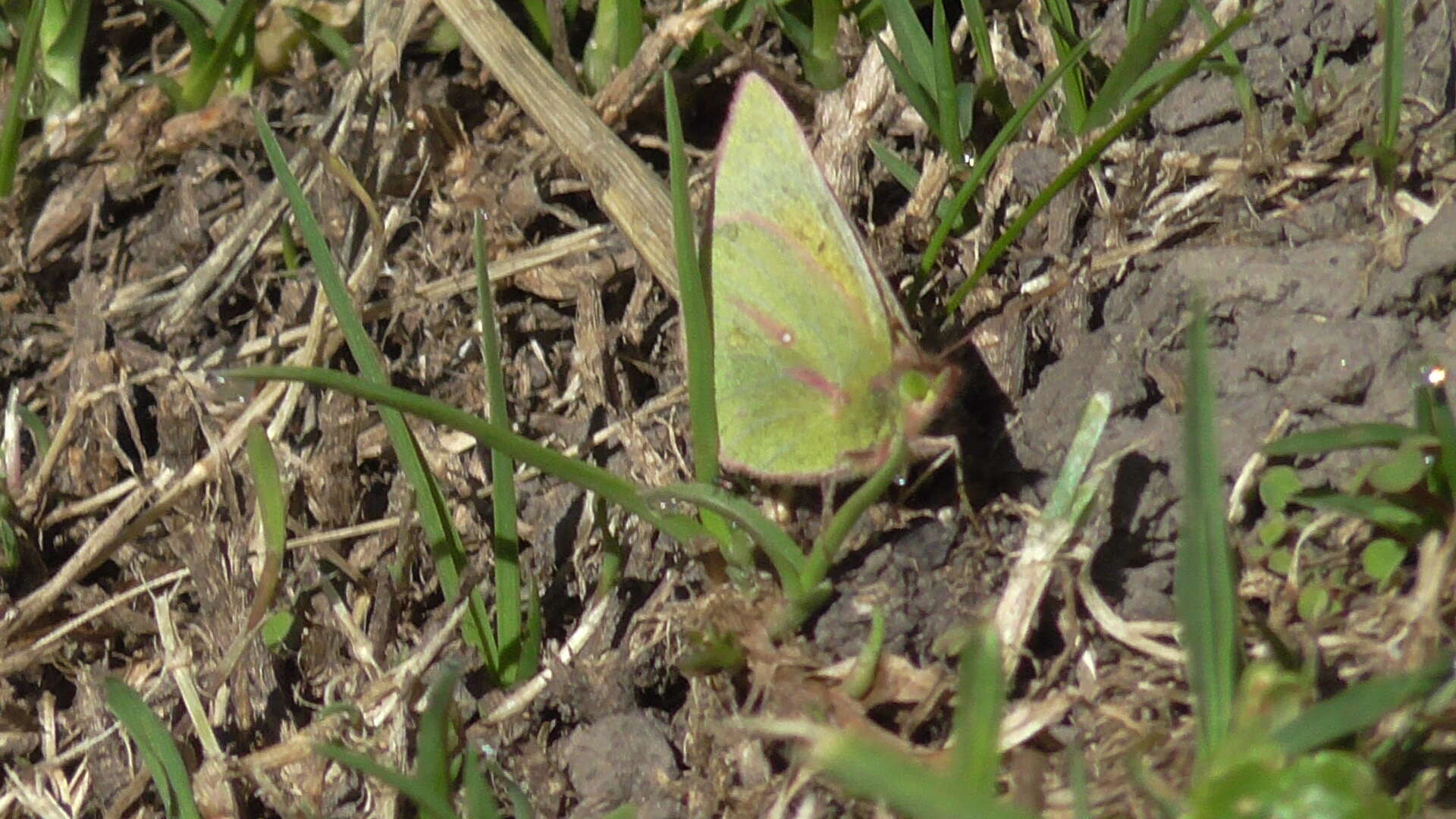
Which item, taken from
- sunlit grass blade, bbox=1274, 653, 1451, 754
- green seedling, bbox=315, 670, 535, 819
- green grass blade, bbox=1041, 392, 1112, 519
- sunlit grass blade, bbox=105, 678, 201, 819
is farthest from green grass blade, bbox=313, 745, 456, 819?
sunlit grass blade, bbox=1274, 653, 1451, 754

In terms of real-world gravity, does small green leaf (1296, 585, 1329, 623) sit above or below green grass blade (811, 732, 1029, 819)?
below

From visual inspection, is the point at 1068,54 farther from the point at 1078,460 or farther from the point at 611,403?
the point at 611,403

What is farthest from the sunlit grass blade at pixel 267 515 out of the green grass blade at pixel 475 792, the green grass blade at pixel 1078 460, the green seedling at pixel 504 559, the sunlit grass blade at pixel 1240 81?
the sunlit grass blade at pixel 1240 81

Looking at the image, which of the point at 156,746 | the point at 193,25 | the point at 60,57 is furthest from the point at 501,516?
the point at 60,57

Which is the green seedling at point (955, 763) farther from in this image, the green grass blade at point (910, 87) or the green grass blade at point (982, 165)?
the green grass blade at point (910, 87)

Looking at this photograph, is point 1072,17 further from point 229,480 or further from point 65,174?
point 65,174

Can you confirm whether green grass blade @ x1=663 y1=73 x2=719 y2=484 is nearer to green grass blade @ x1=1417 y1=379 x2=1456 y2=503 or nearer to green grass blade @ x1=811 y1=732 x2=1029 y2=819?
green grass blade @ x1=811 y1=732 x2=1029 y2=819

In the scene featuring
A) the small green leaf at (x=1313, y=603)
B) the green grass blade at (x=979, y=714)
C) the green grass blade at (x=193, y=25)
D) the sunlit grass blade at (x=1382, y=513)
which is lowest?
the small green leaf at (x=1313, y=603)
